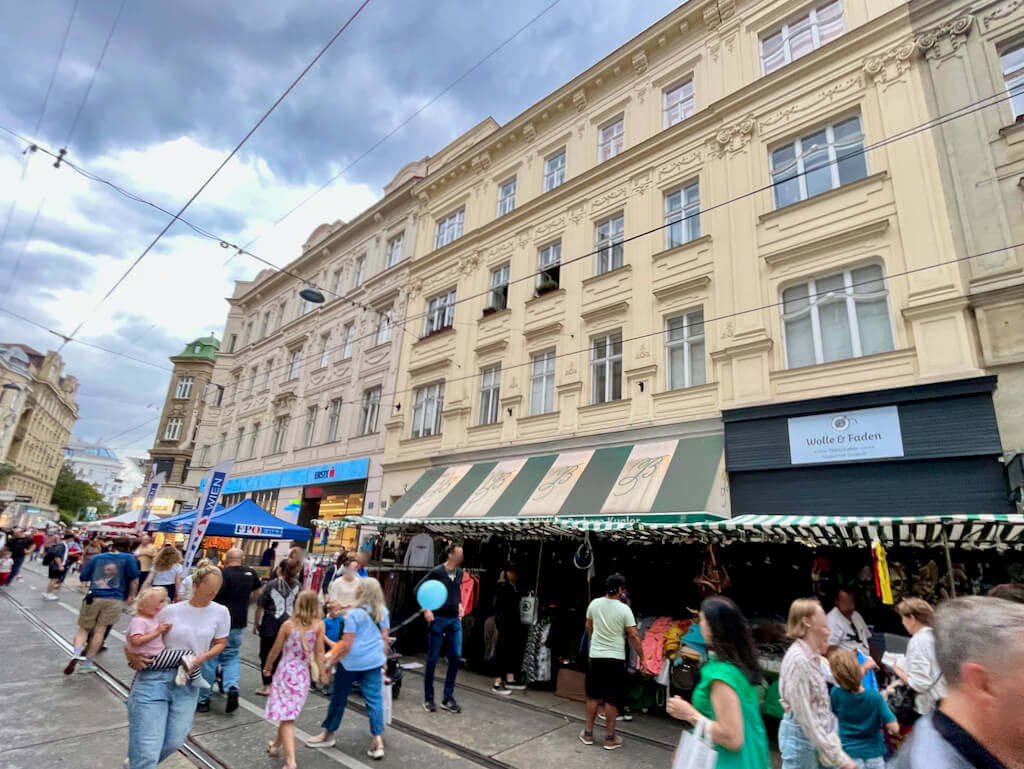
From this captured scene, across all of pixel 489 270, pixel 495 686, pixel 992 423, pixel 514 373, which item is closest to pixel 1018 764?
pixel 495 686

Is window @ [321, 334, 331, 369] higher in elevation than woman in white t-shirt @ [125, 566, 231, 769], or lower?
higher

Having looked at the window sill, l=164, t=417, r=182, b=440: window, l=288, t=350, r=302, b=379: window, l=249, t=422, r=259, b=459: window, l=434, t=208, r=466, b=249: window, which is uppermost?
l=434, t=208, r=466, b=249: window

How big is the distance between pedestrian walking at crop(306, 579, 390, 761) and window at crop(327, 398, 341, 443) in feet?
57.0

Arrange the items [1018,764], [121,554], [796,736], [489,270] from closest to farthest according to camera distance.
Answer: [1018,764], [796,736], [121,554], [489,270]

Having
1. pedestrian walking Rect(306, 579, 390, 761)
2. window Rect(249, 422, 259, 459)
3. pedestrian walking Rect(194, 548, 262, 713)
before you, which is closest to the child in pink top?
pedestrian walking Rect(306, 579, 390, 761)

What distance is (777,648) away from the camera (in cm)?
694

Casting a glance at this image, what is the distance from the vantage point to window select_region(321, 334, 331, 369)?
2431 cm

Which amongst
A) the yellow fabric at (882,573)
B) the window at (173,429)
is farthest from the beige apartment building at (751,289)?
the window at (173,429)

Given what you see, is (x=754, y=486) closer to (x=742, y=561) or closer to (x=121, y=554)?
(x=742, y=561)

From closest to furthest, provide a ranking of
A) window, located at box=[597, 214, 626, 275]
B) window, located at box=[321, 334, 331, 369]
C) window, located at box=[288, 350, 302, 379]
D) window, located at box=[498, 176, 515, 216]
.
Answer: window, located at box=[597, 214, 626, 275]
window, located at box=[498, 176, 515, 216]
window, located at box=[321, 334, 331, 369]
window, located at box=[288, 350, 302, 379]

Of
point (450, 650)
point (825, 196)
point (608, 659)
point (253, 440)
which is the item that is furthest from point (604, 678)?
point (253, 440)

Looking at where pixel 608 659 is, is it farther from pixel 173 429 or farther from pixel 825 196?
pixel 173 429

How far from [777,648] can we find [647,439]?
562cm

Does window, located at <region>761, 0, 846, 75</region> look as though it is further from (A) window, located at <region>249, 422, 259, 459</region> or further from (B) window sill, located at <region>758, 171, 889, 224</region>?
(A) window, located at <region>249, 422, 259, 459</region>
